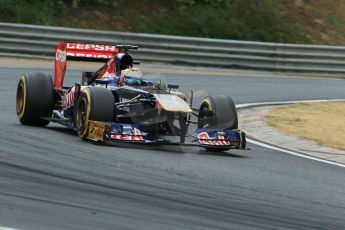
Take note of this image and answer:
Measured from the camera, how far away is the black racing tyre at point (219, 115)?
12453 millimetres

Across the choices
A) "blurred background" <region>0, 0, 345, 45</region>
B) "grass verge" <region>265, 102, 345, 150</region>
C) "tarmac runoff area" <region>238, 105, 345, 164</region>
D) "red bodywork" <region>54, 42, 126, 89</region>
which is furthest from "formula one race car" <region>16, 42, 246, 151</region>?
"blurred background" <region>0, 0, 345, 45</region>

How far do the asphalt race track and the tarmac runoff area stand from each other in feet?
2.15

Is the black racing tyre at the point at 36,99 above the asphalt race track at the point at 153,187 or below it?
above

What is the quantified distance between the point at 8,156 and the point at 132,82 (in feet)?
8.98

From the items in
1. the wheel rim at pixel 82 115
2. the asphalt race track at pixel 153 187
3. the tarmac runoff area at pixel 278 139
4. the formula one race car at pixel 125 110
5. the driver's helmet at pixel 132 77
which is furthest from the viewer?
the tarmac runoff area at pixel 278 139

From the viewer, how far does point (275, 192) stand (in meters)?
9.84

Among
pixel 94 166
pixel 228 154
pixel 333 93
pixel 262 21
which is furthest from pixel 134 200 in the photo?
pixel 262 21

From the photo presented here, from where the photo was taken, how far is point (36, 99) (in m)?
13.4

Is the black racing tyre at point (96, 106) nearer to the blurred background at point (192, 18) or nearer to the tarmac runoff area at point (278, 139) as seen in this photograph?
the tarmac runoff area at point (278, 139)

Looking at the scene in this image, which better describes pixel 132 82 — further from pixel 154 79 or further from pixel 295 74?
pixel 295 74

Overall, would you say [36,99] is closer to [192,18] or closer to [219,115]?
[219,115]

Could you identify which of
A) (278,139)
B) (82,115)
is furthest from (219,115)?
(278,139)

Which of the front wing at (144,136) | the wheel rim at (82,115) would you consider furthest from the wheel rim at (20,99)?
the front wing at (144,136)

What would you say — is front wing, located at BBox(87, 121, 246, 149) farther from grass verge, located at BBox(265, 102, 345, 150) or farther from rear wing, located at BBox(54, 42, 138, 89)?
rear wing, located at BBox(54, 42, 138, 89)
